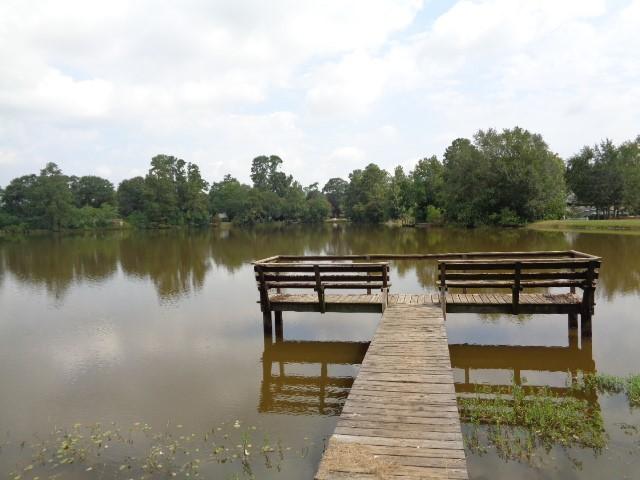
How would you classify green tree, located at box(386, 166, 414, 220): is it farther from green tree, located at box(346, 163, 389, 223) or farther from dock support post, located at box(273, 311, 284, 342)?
dock support post, located at box(273, 311, 284, 342)

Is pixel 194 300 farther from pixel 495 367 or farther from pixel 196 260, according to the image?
pixel 196 260

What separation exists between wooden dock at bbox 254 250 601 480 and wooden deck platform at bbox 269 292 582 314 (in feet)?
0.08

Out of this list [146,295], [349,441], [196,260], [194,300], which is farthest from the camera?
[196,260]

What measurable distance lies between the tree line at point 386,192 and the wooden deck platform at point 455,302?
6272 cm

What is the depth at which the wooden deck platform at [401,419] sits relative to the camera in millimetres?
4914

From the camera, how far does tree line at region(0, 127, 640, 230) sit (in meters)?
71.2

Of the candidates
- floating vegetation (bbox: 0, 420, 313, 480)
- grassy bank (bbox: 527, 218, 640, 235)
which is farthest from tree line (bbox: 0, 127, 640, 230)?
floating vegetation (bbox: 0, 420, 313, 480)

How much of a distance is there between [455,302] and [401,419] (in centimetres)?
622

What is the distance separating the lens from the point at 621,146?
75562mm

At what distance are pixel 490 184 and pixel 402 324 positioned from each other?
69414 mm

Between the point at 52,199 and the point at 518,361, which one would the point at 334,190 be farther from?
the point at 518,361

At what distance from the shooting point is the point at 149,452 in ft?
23.4

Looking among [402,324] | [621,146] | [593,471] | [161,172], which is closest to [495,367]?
[402,324]

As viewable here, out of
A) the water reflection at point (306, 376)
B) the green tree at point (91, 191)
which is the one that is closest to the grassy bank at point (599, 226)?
the water reflection at point (306, 376)
